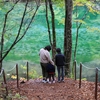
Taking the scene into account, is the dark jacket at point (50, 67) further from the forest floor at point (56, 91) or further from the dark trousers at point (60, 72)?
the forest floor at point (56, 91)

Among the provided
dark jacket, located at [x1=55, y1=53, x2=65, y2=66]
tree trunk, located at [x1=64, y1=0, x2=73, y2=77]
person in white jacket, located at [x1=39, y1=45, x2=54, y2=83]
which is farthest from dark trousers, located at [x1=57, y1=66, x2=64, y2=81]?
tree trunk, located at [x1=64, y1=0, x2=73, y2=77]

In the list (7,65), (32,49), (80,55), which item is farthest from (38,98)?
(32,49)

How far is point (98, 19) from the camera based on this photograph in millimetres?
40125

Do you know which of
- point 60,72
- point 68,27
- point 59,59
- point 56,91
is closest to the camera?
point 56,91

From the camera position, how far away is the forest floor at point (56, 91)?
7.64m

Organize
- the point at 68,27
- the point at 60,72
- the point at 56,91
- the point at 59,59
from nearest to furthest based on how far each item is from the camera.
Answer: the point at 56,91, the point at 59,59, the point at 60,72, the point at 68,27

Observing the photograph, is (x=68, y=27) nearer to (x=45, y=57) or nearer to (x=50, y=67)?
(x=45, y=57)

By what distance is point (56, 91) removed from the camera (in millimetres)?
8312

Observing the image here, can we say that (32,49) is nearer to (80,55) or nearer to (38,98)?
(80,55)

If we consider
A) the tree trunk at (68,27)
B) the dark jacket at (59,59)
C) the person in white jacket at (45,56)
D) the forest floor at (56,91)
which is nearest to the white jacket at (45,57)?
the person in white jacket at (45,56)

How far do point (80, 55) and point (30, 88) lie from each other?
16.3m

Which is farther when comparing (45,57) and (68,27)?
(68,27)

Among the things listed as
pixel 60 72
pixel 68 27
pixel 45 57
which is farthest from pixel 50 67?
pixel 68 27

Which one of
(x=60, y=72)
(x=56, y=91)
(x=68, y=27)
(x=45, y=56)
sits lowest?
(x=56, y=91)
